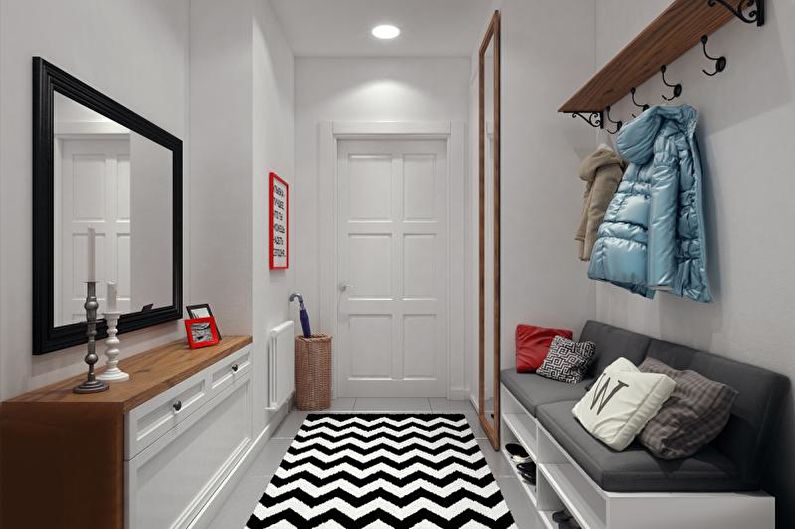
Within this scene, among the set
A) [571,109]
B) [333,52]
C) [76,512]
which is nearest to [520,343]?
[571,109]

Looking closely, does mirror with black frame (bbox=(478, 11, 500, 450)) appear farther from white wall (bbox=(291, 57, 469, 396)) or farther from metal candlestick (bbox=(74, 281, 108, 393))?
metal candlestick (bbox=(74, 281, 108, 393))

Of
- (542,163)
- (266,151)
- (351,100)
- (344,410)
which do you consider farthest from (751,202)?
(351,100)

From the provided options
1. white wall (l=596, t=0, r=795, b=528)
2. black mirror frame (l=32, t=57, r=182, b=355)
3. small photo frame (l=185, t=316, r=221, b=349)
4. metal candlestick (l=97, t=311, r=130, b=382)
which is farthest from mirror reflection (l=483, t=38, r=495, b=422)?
black mirror frame (l=32, t=57, r=182, b=355)

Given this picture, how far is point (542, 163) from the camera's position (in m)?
3.12

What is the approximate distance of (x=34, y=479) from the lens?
153 centimetres

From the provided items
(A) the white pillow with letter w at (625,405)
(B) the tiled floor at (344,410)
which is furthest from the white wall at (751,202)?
(B) the tiled floor at (344,410)

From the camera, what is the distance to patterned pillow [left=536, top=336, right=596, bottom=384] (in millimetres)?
2762

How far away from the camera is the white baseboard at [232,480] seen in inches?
88.5

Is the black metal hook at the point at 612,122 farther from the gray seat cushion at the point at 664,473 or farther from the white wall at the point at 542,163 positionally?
the gray seat cushion at the point at 664,473

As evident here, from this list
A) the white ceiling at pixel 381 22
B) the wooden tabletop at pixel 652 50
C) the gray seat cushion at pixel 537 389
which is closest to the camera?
the wooden tabletop at pixel 652 50

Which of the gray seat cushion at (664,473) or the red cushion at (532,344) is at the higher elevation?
the red cushion at (532,344)

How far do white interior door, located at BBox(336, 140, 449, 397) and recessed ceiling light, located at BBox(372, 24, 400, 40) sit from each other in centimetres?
84

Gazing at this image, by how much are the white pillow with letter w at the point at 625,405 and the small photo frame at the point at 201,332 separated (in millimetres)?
1804

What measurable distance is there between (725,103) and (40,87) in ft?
7.93
